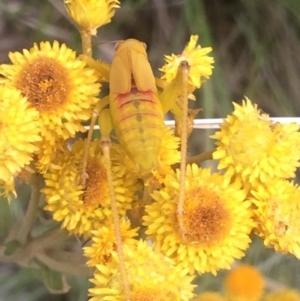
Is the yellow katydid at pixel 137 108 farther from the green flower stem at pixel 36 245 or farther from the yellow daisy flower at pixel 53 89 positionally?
the green flower stem at pixel 36 245

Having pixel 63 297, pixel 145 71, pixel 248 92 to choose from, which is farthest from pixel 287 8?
pixel 63 297

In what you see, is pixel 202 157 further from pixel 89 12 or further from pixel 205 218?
pixel 89 12

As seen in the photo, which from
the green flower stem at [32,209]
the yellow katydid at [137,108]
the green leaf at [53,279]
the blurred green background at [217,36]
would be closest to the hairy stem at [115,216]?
the yellow katydid at [137,108]

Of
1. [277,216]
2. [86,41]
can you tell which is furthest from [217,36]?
[277,216]

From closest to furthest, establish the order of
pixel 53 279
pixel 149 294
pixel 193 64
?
1. pixel 149 294
2. pixel 193 64
3. pixel 53 279

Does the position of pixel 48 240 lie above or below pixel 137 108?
below

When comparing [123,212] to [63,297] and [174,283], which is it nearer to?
[174,283]

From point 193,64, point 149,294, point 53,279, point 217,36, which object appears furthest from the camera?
point 217,36
